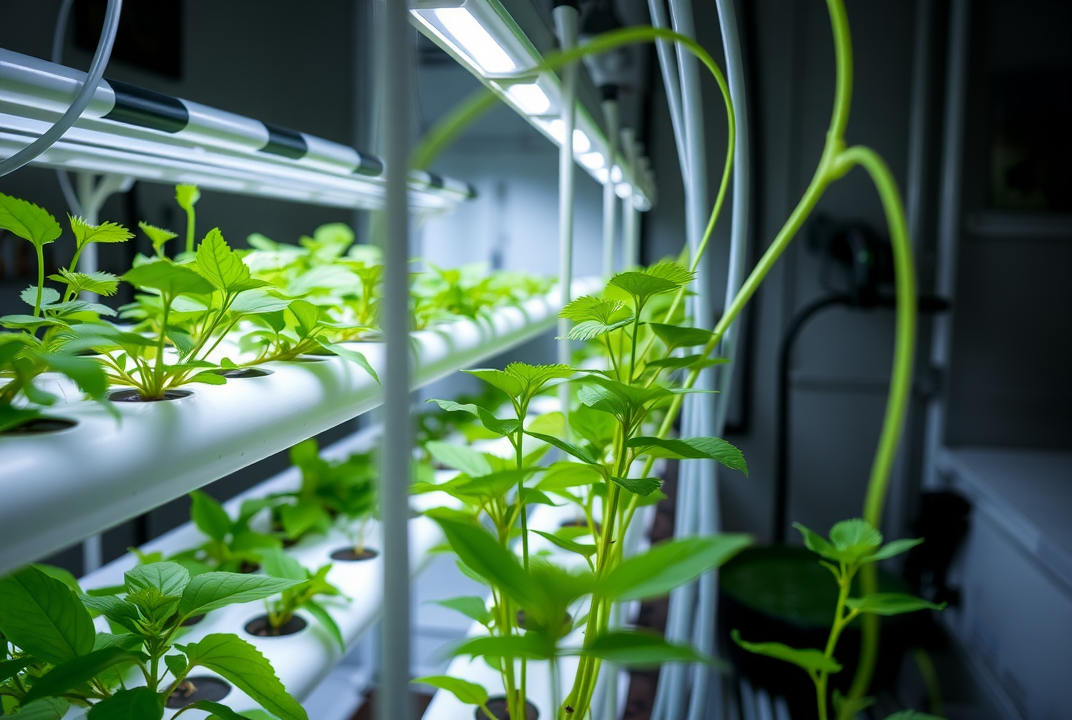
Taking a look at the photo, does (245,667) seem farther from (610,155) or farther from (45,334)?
(610,155)

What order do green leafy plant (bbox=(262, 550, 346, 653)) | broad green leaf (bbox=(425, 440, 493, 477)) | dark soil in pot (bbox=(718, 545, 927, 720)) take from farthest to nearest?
dark soil in pot (bbox=(718, 545, 927, 720)), green leafy plant (bbox=(262, 550, 346, 653)), broad green leaf (bbox=(425, 440, 493, 477))

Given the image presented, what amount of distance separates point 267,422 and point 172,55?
1.76m

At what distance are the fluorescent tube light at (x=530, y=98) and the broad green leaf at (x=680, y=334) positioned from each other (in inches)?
11.4

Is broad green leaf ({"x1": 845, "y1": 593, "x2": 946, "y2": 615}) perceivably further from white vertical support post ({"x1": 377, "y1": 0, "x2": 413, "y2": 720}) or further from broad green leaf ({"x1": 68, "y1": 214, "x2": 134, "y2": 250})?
broad green leaf ({"x1": 68, "y1": 214, "x2": 134, "y2": 250})

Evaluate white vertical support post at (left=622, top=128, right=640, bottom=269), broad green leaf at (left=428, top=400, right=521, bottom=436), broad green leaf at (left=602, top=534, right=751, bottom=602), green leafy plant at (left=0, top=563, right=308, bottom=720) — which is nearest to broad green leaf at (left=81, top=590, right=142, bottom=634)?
green leafy plant at (left=0, top=563, right=308, bottom=720)

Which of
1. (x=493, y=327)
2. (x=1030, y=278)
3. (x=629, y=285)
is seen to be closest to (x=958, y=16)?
(x=1030, y=278)

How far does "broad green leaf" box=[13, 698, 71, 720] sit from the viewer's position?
0.37 m

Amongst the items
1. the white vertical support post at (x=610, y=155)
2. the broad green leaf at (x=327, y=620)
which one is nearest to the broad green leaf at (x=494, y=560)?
the broad green leaf at (x=327, y=620)

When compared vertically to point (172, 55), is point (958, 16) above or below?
above

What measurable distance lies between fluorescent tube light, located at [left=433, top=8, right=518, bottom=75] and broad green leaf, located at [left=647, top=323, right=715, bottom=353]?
236 mm

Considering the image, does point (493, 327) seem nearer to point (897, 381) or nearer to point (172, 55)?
point (897, 381)

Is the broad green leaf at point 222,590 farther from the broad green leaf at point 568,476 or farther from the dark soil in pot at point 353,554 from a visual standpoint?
the dark soil in pot at point 353,554

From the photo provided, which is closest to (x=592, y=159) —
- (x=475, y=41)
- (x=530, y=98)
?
(x=530, y=98)

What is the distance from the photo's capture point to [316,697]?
90.7 inches
